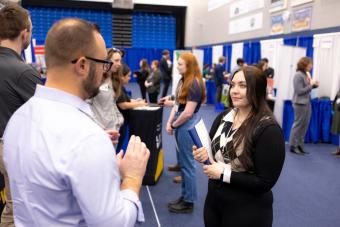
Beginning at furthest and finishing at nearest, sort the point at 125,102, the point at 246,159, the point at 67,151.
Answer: the point at 125,102, the point at 246,159, the point at 67,151

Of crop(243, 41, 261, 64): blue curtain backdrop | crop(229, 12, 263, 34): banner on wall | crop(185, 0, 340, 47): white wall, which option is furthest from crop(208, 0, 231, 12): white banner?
crop(243, 41, 261, 64): blue curtain backdrop

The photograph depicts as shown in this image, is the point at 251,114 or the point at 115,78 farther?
the point at 115,78

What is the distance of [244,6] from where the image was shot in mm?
10914

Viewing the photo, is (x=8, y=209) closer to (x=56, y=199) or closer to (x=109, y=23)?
(x=56, y=199)

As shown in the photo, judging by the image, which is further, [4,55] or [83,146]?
[4,55]

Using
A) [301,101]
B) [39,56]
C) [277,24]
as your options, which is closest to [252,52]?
[277,24]

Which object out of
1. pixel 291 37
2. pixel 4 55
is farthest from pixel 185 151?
pixel 291 37

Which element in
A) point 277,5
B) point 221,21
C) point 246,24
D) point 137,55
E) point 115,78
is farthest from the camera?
point 137,55

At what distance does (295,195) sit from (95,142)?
3614mm

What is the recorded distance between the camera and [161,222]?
10.3ft

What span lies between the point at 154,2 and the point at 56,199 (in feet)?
56.8

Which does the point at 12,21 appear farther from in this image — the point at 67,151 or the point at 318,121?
the point at 318,121

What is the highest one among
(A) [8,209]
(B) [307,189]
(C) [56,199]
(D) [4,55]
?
(D) [4,55]

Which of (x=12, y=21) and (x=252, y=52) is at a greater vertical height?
(x=252, y=52)
